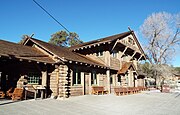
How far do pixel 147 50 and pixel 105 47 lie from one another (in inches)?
705

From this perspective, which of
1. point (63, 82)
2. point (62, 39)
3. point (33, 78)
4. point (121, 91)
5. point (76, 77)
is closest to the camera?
point (63, 82)

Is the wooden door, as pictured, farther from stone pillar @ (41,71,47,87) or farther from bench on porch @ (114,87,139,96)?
stone pillar @ (41,71,47,87)

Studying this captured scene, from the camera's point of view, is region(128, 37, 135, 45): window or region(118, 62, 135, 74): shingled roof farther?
region(128, 37, 135, 45): window

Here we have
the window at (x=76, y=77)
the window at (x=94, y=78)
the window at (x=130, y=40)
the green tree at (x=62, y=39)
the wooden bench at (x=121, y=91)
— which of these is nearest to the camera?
the window at (x=76, y=77)

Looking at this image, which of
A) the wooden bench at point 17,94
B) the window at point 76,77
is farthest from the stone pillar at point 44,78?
the window at point 76,77

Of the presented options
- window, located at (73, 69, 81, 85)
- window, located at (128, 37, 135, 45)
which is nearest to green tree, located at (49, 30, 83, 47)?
window, located at (128, 37, 135, 45)

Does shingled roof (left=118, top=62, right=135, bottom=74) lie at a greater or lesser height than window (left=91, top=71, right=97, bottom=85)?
greater

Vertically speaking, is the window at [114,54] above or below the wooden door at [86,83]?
above

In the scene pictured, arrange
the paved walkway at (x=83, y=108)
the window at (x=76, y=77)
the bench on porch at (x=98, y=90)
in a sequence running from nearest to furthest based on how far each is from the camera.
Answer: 1. the paved walkway at (x=83, y=108)
2. the window at (x=76, y=77)
3. the bench on porch at (x=98, y=90)

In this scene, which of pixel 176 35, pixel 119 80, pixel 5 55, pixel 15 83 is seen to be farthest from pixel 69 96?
pixel 176 35

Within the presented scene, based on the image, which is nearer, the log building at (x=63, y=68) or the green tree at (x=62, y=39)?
the log building at (x=63, y=68)

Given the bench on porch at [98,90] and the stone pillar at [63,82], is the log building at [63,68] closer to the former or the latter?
the stone pillar at [63,82]

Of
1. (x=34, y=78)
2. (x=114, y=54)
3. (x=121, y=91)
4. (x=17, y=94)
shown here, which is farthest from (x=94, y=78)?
(x=17, y=94)

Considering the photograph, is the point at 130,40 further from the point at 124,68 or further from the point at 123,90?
the point at 123,90
